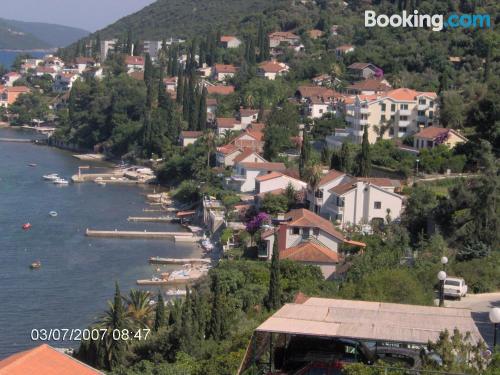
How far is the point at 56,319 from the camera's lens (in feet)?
62.3

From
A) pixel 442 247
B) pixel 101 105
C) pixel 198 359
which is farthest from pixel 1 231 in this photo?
pixel 101 105

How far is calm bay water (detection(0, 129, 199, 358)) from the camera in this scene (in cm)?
1938

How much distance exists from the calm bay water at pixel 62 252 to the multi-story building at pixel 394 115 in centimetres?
758

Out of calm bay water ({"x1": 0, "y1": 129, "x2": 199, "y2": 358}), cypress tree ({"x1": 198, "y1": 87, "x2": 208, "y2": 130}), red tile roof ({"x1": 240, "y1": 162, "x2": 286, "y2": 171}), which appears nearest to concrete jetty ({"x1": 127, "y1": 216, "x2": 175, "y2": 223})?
calm bay water ({"x1": 0, "y1": 129, "x2": 199, "y2": 358})

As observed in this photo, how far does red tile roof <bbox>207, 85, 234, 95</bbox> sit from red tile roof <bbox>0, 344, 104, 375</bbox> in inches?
1499

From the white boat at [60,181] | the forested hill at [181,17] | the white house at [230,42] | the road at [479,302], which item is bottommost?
the white boat at [60,181]

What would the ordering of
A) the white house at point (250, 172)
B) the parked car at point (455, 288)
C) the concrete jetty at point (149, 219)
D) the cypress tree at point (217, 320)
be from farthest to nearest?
1. the concrete jetty at point (149, 219)
2. the white house at point (250, 172)
3. the cypress tree at point (217, 320)
4. the parked car at point (455, 288)

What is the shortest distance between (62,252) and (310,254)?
8844mm

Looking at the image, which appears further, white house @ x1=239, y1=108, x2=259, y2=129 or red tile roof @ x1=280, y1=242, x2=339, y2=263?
white house @ x1=239, y1=108, x2=259, y2=129

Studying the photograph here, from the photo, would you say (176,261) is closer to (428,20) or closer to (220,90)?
(220,90)

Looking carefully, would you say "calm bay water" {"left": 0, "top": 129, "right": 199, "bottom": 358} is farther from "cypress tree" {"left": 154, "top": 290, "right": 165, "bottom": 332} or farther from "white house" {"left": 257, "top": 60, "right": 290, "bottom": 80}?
"white house" {"left": 257, "top": 60, "right": 290, "bottom": 80}

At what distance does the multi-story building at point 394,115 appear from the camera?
1238 inches

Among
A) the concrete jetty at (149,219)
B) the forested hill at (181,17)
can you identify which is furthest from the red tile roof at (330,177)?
the forested hill at (181,17)

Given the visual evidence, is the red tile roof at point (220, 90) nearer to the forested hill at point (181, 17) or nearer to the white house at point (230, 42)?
the white house at point (230, 42)
